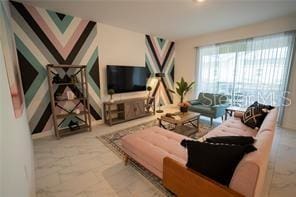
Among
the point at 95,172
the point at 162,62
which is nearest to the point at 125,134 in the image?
the point at 95,172

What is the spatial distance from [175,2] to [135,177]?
302 cm

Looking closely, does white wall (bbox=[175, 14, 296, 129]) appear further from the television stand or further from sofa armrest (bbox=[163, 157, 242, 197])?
sofa armrest (bbox=[163, 157, 242, 197])

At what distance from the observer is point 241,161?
1106 mm

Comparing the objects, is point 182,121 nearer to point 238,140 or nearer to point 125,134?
point 125,134

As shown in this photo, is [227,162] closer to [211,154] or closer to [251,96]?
[211,154]

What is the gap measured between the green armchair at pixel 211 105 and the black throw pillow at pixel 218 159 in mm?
2715

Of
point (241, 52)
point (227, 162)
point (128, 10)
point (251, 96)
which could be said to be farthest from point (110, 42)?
point (251, 96)

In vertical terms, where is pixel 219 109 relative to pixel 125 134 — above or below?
above

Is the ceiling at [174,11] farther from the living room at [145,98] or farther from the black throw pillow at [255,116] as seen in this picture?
the black throw pillow at [255,116]

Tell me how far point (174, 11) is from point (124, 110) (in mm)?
2684

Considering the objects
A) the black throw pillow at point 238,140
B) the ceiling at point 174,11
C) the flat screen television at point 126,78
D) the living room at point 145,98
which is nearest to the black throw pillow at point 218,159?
the living room at point 145,98

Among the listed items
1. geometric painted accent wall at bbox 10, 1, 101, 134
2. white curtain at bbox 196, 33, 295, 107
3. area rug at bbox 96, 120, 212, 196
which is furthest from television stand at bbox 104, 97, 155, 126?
white curtain at bbox 196, 33, 295, 107

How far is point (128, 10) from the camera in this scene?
312 cm

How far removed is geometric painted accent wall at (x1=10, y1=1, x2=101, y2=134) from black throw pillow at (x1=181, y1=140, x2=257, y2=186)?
333 cm
